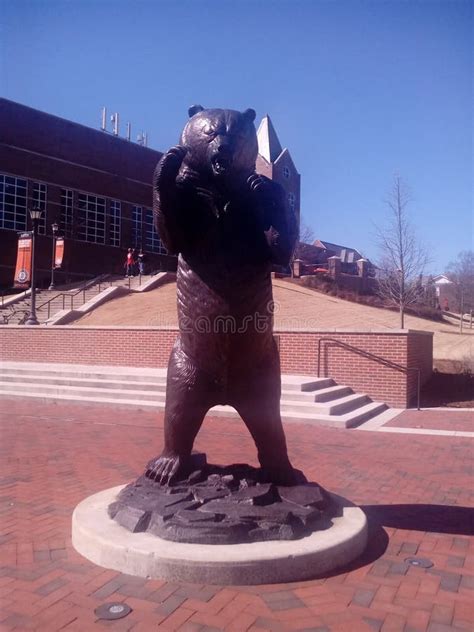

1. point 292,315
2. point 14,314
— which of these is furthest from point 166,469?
point 14,314

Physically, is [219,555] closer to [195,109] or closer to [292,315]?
[195,109]

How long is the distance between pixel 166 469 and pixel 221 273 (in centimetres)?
146

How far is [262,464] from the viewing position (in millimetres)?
4273

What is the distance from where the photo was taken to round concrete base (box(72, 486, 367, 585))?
330 centimetres

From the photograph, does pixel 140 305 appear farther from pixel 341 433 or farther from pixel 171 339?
pixel 341 433

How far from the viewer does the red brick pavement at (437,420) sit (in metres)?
9.47

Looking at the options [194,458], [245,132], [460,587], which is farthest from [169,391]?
[460,587]

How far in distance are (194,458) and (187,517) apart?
74cm

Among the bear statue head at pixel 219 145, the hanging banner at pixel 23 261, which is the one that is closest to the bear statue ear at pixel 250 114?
the bear statue head at pixel 219 145

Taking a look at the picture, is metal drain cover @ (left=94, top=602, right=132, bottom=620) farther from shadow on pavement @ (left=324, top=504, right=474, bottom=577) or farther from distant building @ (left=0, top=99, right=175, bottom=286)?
distant building @ (left=0, top=99, right=175, bottom=286)

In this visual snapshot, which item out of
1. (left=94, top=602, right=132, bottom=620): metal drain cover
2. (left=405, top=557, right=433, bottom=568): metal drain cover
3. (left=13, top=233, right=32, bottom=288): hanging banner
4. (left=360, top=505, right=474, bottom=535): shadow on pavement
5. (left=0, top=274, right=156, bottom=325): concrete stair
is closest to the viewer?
(left=94, top=602, right=132, bottom=620): metal drain cover

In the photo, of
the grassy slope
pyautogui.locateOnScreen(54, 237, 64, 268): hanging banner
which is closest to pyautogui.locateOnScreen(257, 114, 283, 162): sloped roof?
pyautogui.locateOnScreen(54, 237, 64, 268): hanging banner

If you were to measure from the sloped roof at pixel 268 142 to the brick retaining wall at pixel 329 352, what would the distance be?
3177cm

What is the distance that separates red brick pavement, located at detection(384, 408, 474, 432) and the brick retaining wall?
2.43 feet
